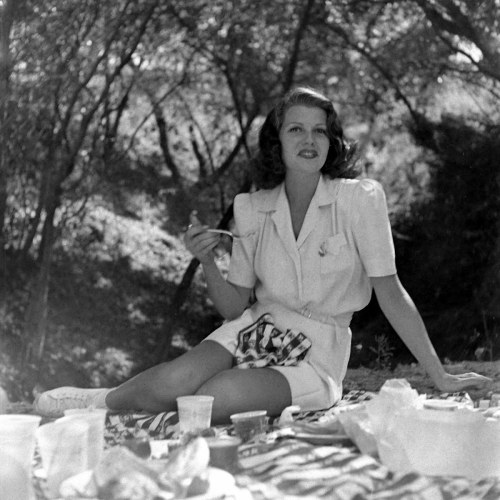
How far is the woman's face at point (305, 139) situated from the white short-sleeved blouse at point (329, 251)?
9cm

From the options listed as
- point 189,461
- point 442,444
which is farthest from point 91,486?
point 442,444

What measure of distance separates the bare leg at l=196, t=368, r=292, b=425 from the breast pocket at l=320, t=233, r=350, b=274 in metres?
0.38

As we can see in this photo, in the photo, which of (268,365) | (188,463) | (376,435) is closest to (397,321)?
(268,365)

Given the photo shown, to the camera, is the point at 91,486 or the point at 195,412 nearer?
the point at 91,486

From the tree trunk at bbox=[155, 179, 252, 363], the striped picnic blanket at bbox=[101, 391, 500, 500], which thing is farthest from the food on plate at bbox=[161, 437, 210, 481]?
the tree trunk at bbox=[155, 179, 252, 363]

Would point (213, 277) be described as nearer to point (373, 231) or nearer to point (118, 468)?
point (373, 231)

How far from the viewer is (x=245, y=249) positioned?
2793 millimetres

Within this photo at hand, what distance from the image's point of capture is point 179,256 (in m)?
4.59

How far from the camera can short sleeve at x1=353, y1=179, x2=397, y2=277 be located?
8.48ft

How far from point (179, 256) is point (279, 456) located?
2985 mm

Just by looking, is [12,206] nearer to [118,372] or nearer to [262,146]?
[118,372]

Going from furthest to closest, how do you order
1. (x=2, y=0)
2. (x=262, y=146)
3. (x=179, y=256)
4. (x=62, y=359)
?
(x=179, y=256) < (x=62, y=359) < (x=2, y=0) < (x=262, y=146)

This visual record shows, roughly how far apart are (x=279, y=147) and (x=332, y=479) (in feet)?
5.02

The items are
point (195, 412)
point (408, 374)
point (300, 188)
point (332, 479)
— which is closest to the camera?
point (332, 479)
